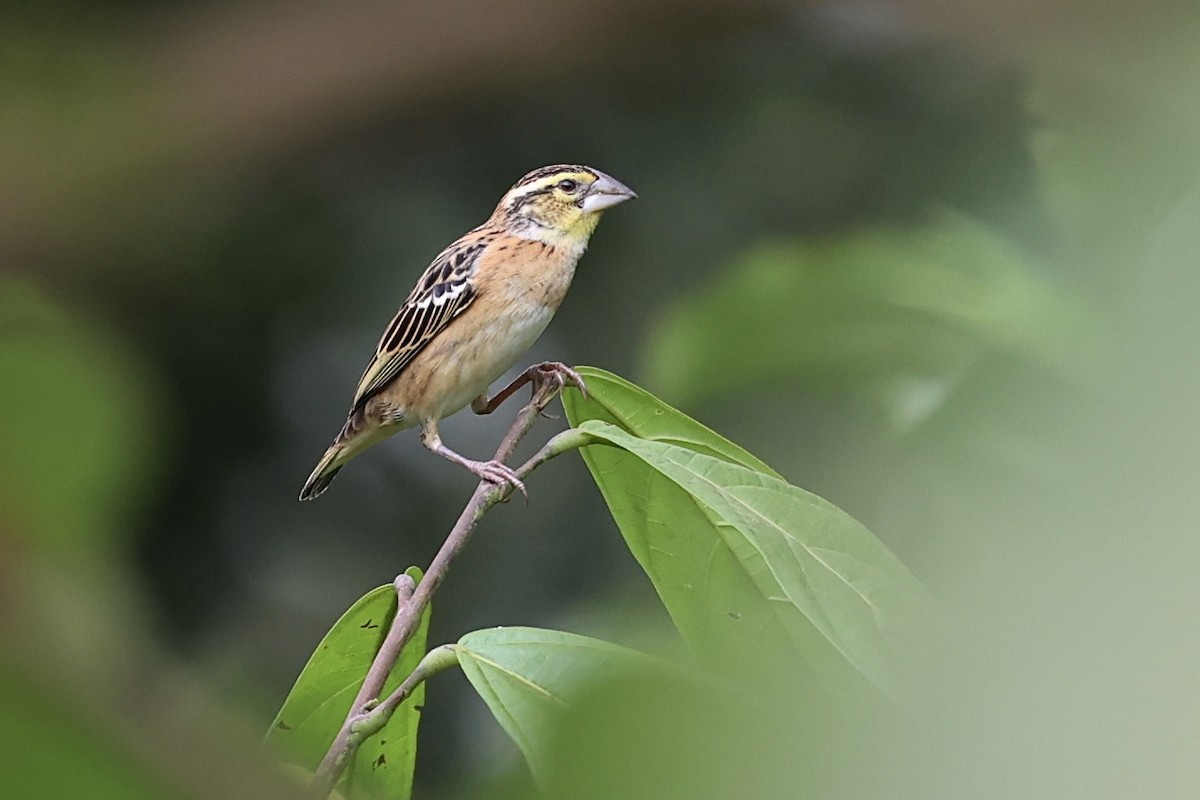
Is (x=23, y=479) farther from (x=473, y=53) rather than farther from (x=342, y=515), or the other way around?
(x=342, y=515)

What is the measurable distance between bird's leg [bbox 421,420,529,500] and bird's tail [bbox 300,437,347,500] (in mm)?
155

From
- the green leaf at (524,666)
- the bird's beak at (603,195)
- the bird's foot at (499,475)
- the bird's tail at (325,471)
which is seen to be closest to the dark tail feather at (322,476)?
the bird's tail at (325,471)

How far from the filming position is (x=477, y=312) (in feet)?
6.97

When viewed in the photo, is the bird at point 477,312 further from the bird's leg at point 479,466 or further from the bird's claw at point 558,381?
the bird's claw at point 558,381

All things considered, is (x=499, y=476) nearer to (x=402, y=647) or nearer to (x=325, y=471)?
(x=402, y=647)

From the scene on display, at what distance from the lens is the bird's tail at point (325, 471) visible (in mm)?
2234

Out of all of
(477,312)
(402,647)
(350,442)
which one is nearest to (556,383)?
(402,647)

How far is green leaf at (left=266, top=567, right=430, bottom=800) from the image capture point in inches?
50.9

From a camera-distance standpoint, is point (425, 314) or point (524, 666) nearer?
point (524, 666)

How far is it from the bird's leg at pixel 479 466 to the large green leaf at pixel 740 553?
0.09 meters

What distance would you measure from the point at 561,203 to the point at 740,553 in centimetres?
122

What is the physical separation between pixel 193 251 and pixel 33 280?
6.85ft

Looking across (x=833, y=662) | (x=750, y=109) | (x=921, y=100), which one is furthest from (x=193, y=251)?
(x=833, y=662)

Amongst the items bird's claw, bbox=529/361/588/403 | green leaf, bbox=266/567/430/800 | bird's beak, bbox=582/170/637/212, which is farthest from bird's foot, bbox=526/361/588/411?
bird's beak, bbox=582/170/637/212
